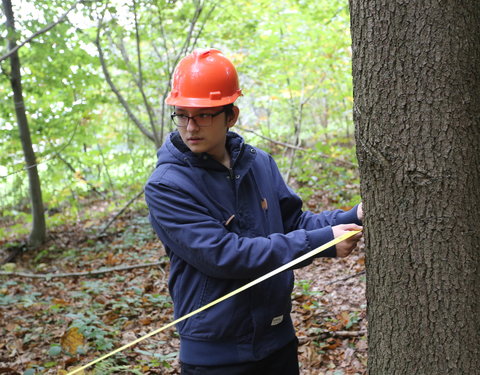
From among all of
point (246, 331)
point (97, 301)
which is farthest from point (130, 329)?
point (246, 331)

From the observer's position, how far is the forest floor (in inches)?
133

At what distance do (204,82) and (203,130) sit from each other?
21 cm

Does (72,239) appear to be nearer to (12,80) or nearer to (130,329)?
(12,80)

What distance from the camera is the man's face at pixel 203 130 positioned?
184 centimetres

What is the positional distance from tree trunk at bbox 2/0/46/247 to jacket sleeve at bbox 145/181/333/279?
559cm

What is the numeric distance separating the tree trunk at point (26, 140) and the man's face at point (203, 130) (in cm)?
549

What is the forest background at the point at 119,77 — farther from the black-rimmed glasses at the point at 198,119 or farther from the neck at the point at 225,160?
the black-rimmed glasses at the point at 198,119

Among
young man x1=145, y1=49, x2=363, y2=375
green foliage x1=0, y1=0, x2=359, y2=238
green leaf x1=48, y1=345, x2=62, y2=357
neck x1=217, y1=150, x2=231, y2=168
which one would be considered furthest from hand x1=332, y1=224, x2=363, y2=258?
green foliage x1=0, y1=0, x2=359, y2=238

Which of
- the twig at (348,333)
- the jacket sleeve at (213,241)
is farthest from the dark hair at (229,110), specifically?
the twig at (348,333)

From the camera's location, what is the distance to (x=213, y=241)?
65.1 inches

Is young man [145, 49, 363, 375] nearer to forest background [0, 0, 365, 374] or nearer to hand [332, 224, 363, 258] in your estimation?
hand [332, 224, 363, 258]

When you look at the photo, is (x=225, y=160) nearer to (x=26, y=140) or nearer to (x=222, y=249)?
(x=222, y=249)

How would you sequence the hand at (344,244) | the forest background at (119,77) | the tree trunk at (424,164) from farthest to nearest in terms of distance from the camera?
the forest background at (119,77)
the hand at (344,244)
the tree trunk at (424,164)

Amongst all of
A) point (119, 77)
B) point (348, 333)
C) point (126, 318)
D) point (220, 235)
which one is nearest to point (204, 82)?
point (220, 235)
